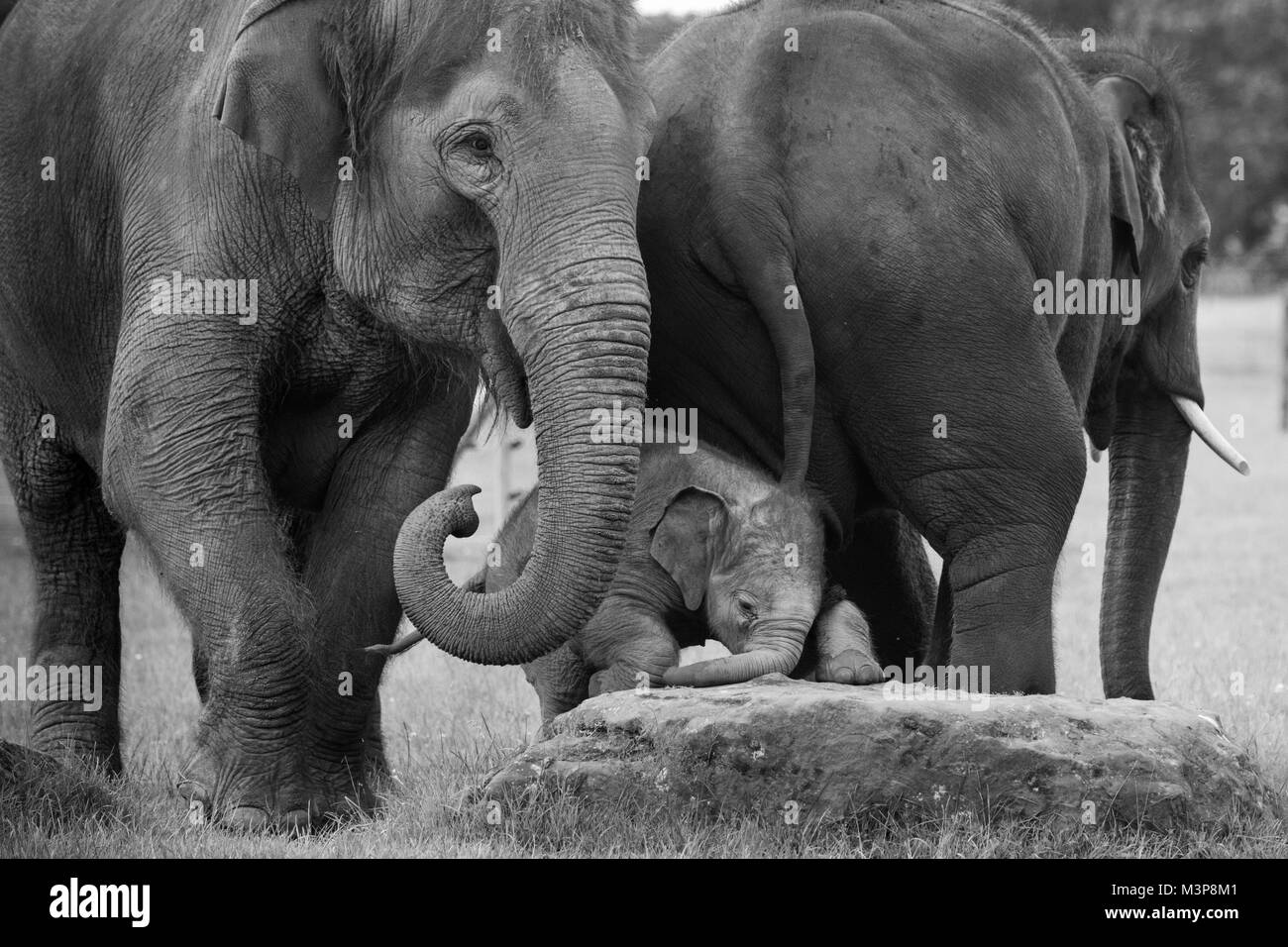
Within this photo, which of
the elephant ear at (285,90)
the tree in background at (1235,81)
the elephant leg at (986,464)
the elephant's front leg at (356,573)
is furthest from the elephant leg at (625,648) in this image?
the tree in background at (1235,81)

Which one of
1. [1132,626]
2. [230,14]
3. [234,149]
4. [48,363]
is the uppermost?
[230,14]

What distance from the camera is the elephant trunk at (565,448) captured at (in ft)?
19.4

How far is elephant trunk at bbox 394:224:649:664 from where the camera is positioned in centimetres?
590

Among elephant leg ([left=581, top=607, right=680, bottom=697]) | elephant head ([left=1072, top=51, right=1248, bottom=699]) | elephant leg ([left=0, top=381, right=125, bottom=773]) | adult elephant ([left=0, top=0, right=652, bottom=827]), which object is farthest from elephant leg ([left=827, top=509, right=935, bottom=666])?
elephant leg ([left=0, top=381, right=125, bottom=773])

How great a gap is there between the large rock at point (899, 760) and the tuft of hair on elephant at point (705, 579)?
73cm

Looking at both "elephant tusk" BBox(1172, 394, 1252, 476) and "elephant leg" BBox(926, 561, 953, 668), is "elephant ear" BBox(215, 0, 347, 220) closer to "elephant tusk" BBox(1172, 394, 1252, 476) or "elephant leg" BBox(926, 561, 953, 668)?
"elephant leg" BBox(926, 561, 953, 668)

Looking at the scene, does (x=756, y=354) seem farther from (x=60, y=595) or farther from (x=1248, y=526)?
(x=1248, y=526)

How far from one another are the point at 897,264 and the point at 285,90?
82.4 inches

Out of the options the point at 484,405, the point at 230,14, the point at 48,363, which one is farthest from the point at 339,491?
the point at 230,14

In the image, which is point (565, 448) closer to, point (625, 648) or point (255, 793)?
point (625, 648)

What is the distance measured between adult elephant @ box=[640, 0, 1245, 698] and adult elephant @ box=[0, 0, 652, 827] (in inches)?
25.8
